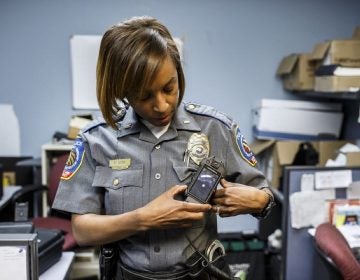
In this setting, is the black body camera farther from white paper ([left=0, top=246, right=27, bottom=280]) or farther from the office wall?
the office wall

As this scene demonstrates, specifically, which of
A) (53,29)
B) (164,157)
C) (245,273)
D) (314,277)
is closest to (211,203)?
(164,157)

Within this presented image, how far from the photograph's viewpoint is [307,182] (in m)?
1.65

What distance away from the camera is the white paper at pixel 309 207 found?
5.42 feet

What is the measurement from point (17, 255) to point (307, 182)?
49.0 inches

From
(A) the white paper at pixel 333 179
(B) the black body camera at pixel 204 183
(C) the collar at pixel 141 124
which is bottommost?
(A) the white paper at pixel 333 179

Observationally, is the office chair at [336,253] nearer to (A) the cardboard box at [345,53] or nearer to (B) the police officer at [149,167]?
(B) the police officer at [149,167]

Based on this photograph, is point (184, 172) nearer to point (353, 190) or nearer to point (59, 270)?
point (59, 270)

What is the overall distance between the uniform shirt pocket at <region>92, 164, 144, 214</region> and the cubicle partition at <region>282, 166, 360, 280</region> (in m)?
1.01

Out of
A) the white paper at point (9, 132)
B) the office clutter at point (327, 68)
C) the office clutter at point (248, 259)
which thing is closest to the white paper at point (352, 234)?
the office clutter at point (327, 68)

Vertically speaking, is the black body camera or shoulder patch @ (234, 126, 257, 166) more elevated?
shoulder patch @ (234, 126, 257, 166)

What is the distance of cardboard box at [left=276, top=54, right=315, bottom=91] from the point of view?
2.38 metres

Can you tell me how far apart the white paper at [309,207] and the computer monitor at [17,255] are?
3.85 ft

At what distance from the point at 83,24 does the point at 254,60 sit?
1245 mm

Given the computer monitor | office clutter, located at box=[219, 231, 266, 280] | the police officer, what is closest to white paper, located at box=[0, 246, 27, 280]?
the computer monitor
